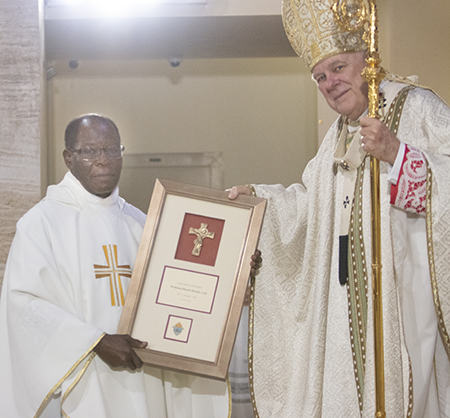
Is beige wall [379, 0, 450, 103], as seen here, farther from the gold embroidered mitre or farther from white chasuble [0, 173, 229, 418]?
white chasuble [0, 173, 229, 418]

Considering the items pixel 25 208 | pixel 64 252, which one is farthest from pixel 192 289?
pixel 25 208

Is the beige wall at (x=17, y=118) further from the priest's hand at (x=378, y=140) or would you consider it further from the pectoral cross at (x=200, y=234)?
the priest's hand at (x=378, y=140)

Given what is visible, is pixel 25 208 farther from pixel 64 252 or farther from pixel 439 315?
pixel 439 315

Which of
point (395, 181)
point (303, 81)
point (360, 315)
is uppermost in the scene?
point (303, 81)

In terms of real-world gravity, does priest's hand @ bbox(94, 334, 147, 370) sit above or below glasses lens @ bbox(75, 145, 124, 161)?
below

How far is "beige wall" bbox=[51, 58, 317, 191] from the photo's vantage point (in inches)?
324

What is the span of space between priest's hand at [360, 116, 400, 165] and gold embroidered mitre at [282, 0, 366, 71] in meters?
0.58

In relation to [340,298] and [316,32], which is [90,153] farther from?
[340,298]

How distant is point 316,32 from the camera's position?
9.81 feet

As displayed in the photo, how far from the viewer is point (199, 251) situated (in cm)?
286

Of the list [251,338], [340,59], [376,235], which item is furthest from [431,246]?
[251,338]

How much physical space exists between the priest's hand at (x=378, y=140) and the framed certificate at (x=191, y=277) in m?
0.64

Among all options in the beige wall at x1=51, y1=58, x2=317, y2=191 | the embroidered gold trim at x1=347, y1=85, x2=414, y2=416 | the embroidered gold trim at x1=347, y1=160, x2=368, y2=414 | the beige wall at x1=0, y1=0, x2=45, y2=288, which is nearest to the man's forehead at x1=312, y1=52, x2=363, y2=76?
the embroidered gold trim at x1=347, y1=85, x2=414, y2=416

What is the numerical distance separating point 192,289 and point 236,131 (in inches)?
223
